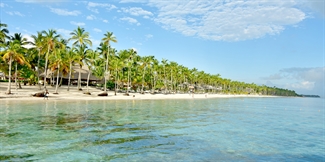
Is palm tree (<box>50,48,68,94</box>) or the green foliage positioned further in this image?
the green foliage

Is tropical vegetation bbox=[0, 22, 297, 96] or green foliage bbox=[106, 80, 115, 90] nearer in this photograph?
tropical vegetation bbox=[0, 22, 297, 96]

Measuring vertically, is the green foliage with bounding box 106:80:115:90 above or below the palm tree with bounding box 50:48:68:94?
below

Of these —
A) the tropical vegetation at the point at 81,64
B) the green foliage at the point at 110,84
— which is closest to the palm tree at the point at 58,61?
the tropical vegetation at the point at 81,64

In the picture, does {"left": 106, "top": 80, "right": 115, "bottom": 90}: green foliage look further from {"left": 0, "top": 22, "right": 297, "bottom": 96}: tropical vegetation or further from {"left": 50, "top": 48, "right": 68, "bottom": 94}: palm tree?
{"left": 50, "top": 48, "right": 68, "bottom": 94}: palm tree

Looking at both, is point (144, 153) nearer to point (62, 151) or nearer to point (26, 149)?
point (62, 151)

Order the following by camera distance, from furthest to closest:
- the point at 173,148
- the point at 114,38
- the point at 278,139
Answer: the point at 114,38, the point at 278,139, the point at 173,148

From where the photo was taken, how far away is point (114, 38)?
201ft

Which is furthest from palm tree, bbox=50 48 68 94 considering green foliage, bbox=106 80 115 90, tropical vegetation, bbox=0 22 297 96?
green foliage, bbox=106 80 115 90

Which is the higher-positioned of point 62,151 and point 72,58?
point 72,58

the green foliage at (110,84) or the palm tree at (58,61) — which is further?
the green foliage at (110,84)

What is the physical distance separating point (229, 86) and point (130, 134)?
6364 inches

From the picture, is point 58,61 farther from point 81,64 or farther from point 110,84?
point 110,84

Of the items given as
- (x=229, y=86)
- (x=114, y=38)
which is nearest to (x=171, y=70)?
(x=114, y=38)

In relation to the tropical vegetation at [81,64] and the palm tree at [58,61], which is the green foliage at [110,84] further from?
the palm tree at [58,61]
